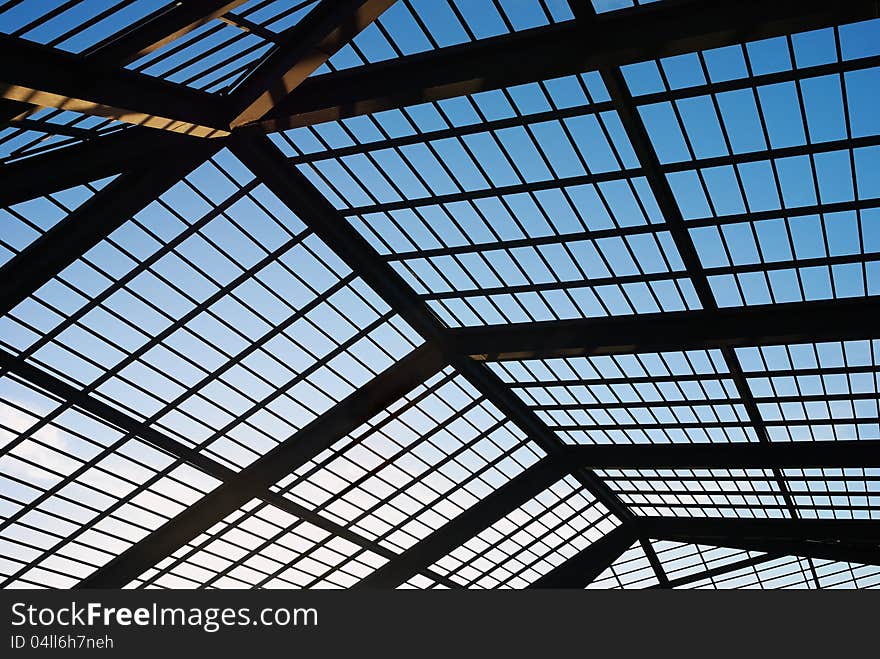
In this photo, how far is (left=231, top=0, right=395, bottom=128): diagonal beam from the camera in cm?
1780

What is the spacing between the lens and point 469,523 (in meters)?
45.7

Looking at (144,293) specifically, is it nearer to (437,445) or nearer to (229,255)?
(229,255)

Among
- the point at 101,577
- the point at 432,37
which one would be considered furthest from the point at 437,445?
the point at 432,37

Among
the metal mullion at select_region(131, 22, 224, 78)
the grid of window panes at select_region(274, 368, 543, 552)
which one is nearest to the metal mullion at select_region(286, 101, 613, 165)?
the metal mullion at select_region(131, 22, 224, 78)

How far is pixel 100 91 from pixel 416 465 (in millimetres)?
25004

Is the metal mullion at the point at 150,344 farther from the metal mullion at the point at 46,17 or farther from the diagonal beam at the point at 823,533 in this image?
the diagonal beam at the point at 823,533

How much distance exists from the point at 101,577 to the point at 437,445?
14.6 m

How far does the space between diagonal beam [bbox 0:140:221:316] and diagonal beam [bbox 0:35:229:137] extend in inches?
118

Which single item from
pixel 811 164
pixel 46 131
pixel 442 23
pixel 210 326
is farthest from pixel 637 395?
pixel 46 131

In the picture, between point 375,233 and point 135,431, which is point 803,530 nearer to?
point 375,233

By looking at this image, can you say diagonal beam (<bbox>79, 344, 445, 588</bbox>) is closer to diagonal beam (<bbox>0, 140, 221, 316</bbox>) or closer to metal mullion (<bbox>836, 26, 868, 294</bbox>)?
diagonal beam (<bbox>0, 140, 221, 316</bbox>)

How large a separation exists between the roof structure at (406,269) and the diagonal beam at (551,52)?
0.06m

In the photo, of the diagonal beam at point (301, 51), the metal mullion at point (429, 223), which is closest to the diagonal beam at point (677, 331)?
the metal mullion at point (429, 223)

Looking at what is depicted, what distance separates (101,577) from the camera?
3731 cm
